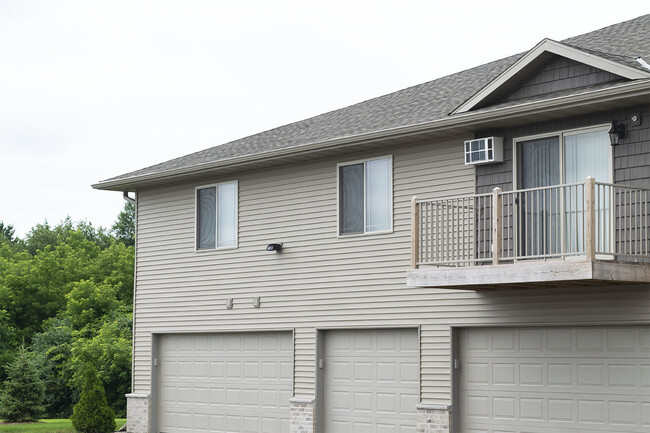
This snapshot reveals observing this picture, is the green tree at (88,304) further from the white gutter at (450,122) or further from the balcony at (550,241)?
the balcony at (550,241)

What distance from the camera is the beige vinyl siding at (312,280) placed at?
47.8 feet

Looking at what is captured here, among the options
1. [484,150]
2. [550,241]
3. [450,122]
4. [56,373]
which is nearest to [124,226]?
[56,373]

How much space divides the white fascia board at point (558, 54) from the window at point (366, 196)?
213 cm

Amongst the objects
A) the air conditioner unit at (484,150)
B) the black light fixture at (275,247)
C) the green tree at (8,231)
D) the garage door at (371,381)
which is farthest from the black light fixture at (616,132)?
the green tree at (8,231)

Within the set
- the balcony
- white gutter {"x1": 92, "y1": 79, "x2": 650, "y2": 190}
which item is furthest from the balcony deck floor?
white gutter {"x1": 92, "y1": 79, "x2": 650, "y2": 190}

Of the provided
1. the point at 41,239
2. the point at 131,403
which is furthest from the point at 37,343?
the point at 41,239

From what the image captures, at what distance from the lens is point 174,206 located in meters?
20.2

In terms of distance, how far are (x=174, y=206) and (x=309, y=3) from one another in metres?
8.78

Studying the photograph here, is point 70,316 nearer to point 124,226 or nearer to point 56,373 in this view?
point 56,373

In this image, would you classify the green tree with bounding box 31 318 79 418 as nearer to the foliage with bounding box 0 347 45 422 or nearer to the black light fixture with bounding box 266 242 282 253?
the foliage with bounding box 0 347 45 422

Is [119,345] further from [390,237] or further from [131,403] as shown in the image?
[390,237]

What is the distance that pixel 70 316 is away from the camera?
38312mm

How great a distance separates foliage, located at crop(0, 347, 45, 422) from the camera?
25.5 m

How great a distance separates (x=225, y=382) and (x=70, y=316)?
21.1 m
